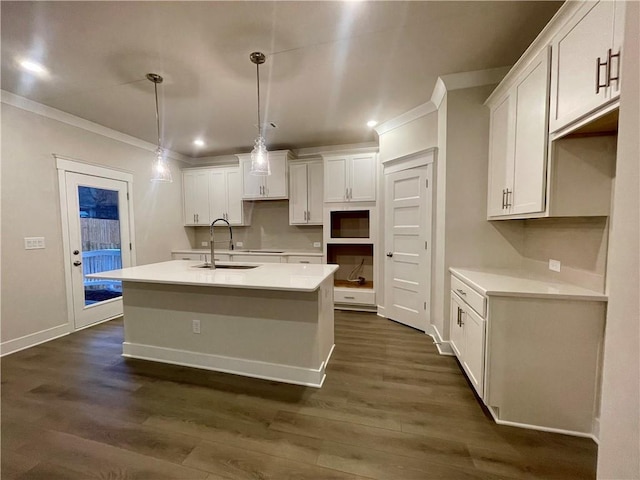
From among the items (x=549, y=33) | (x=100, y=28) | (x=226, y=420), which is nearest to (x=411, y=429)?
(x=226, y=420)

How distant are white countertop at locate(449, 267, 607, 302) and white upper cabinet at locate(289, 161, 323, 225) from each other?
2.62 meters

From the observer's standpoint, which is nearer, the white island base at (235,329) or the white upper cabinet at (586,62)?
the white upper cabinet at (586,62)

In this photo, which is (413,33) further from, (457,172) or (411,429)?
(411,429)

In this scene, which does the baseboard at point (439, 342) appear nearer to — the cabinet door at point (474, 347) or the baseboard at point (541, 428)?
the cabinet door at point (474, 347)

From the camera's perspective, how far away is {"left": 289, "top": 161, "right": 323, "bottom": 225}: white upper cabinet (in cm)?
442

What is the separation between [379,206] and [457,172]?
138cm

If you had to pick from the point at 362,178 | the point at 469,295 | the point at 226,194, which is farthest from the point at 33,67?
the point at 469,295

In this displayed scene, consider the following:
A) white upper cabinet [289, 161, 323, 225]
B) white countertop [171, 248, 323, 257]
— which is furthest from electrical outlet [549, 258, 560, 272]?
white upper cabinet [289, 161, 323, 225]

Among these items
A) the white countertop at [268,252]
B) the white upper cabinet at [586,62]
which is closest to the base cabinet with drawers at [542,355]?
the white upper cabinet at [586,62]

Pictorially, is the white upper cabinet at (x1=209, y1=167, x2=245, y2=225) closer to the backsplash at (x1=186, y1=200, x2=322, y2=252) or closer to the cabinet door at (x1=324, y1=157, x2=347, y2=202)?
the backsplash at (x1=186, y1=200, x2=322, y2=252)

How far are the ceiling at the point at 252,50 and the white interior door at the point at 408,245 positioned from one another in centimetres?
90

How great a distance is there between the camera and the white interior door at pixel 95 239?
3.39m

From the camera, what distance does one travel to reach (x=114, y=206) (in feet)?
12.8

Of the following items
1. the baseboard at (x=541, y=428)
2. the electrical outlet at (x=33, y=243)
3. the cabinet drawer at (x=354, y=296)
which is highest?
the electrical outlet at (x=33, y=243)
